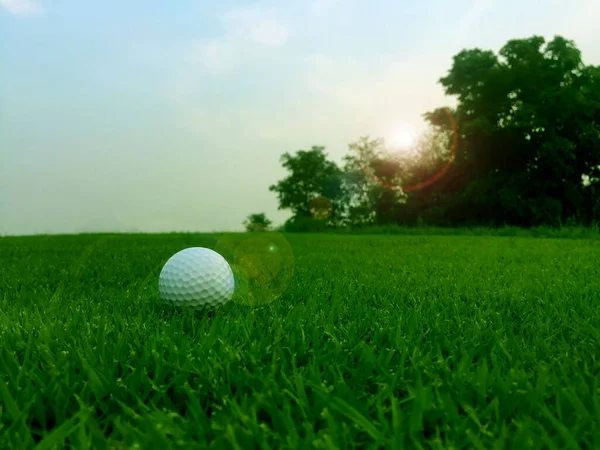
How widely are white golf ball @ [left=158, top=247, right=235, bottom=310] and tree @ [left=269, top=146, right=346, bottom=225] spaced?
41024 mm

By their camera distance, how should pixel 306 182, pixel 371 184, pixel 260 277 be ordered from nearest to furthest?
pixel 260 277 → pixel 371 184 → pixel 306 182

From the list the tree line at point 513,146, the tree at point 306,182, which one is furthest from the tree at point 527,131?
the tree at point 306,182

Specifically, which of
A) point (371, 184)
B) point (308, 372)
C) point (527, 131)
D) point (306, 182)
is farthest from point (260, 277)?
point (306, 182)

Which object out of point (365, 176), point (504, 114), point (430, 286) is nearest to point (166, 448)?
point (430, 286)

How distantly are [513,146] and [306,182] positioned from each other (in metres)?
24.6

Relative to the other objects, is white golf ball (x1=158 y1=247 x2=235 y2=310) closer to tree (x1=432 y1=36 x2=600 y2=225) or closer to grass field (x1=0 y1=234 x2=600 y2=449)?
grass field (x1=0 y1=234 x2=600 y2=449)

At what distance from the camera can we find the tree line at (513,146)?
75.4ft

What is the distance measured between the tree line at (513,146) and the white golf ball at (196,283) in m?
19.0

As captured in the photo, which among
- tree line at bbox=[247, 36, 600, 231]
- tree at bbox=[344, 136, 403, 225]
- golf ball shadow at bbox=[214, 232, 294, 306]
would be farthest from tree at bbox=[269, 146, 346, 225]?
golf ball shadow at bbox=[214, 232, 294, 306]

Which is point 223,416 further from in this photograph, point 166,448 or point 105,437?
point 105,437

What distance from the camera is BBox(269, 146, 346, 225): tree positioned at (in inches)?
1781

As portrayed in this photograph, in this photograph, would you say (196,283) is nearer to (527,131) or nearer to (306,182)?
(527,131)

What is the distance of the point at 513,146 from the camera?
79.8 feet

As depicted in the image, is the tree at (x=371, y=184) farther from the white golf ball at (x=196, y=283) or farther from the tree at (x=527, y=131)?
the white golf ball at (x=196, y=283)
